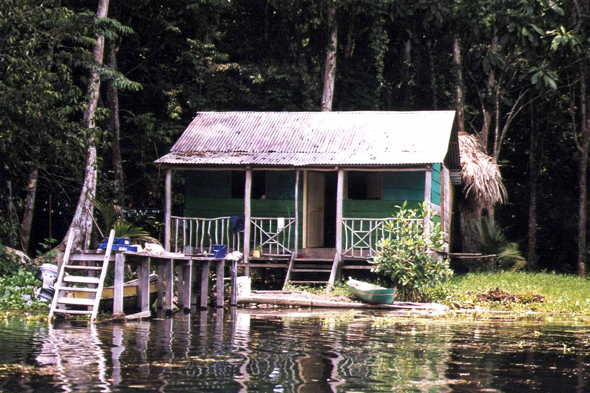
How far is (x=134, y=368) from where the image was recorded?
955cm

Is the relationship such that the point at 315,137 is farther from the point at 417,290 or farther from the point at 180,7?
the point at 180,7

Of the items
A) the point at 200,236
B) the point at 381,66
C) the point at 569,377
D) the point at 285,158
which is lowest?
the point at 569,377

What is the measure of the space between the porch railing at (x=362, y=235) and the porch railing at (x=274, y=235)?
1335mm

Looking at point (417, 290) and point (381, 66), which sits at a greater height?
point (381, 66)

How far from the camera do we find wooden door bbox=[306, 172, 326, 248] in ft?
72.8

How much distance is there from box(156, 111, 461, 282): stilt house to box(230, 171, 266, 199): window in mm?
26

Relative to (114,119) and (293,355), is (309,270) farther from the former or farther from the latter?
(293,355)

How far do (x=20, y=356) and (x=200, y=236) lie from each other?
12.2m

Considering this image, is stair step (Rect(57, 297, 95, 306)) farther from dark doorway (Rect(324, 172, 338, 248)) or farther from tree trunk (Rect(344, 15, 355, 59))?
tree trunk (Rect(344, 15, 355, 59))

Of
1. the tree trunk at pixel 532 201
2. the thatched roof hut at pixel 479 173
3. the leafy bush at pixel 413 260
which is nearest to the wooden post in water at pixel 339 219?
the leafy bush at pixel 413 260

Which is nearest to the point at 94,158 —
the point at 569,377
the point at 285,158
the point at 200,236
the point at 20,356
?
the point at 200,236

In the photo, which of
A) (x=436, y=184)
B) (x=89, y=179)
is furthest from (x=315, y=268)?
(x=89, y=179)

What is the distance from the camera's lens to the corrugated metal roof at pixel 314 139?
67.3ft

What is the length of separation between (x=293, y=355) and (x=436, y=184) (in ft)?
42.1
